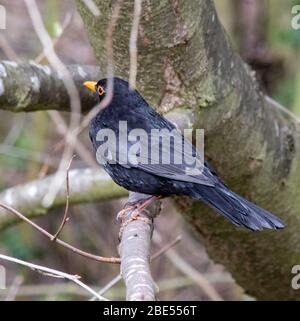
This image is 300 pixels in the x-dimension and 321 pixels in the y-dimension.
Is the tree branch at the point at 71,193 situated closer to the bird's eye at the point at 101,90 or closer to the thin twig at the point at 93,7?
the bird's eye at the point at 101,90

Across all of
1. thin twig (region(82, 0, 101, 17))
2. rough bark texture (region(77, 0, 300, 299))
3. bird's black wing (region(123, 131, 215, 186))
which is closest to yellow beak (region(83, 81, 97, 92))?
rough bark texture (region(77, 0, 300, 299))

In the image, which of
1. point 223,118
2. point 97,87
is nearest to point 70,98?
point 97,87

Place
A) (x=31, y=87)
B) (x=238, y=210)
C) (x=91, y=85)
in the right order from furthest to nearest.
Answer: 1. (x=91, y=85)
2. (x=31, y=87)
3. (x=238, y=210)

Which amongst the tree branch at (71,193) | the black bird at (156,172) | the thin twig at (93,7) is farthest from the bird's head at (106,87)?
the tree branch at (71,193)

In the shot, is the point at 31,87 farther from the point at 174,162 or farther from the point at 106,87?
the point at 174,162

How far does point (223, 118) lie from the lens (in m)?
3.68

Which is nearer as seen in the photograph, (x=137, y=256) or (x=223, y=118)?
(x=137, y=256)

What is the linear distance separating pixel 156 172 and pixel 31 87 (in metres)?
0.78

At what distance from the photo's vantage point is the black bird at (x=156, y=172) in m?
3.30

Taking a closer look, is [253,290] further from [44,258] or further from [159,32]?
[44,258]

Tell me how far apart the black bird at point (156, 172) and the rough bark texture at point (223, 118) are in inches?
4.4

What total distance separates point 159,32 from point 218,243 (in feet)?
4.69
